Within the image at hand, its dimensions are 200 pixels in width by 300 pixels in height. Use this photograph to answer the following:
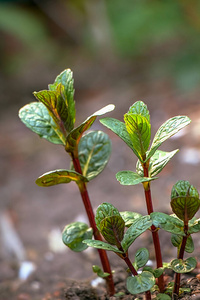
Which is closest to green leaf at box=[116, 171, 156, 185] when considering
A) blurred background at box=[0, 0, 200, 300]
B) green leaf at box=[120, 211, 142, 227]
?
green leaf at box=[120, 211, 142, 227]

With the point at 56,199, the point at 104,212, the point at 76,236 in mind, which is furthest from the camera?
the point at 56,199

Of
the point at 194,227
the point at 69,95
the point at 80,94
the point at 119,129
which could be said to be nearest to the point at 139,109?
the point at 119,129

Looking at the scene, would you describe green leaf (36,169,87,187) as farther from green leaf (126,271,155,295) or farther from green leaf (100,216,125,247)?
green leaf (126,271,155,295)

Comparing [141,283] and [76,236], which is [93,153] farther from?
[141,283]

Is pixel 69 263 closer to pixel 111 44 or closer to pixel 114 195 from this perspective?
pixel 114 195

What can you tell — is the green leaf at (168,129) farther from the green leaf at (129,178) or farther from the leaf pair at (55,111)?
the leaf pair at (55,111)
